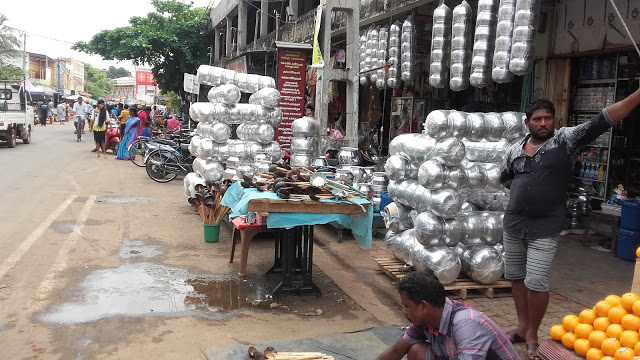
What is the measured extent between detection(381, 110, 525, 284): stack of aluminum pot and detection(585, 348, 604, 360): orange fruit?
82.8 inches

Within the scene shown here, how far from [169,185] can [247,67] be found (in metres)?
6.01

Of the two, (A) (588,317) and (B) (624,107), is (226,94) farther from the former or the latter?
(A) (588,317)

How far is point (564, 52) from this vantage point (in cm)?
834

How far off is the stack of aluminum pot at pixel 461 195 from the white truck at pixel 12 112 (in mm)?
18157

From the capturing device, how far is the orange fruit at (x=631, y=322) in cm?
335

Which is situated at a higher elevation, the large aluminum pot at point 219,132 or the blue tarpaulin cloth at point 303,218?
the large aluminum pot at point 219,132

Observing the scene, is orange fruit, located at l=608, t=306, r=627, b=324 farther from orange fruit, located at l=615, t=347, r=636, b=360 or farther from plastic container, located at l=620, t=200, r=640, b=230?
plastic container, located at l=620, t=200, r=640, b=230

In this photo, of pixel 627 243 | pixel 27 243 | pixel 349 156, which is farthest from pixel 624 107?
pixel 27 243

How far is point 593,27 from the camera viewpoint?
311 inches

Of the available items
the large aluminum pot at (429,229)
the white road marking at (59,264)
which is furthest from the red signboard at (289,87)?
the large aluminum pot at (429,229)

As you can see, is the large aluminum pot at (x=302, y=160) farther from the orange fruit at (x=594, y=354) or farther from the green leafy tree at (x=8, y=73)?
the green leafy tree at (x=8, y=73)

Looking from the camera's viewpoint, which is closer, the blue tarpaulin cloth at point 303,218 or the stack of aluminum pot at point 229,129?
the blue tarpaulin cloth at point 303,218

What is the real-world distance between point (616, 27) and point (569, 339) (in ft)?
18.1

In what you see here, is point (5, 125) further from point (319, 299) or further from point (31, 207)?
point (319, 299)
